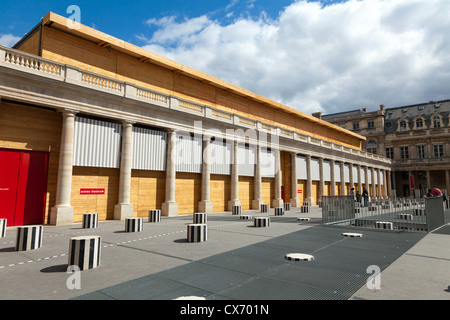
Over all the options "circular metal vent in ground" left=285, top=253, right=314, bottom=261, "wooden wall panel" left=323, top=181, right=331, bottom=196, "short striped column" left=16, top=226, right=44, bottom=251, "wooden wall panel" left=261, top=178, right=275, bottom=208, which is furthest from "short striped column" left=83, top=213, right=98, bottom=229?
"wooden wall panel" left=323, top=181, right=331, bottom=196

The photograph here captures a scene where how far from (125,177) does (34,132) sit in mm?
5836

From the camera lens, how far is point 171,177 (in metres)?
20.7

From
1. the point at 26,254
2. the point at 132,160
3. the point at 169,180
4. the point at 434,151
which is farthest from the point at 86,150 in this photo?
the point at 434,151

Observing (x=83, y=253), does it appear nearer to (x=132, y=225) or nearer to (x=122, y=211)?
(x=132, y=225)

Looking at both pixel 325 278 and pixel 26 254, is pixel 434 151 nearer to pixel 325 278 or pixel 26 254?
pixel 325 278

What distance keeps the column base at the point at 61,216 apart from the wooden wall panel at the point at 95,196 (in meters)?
1.15

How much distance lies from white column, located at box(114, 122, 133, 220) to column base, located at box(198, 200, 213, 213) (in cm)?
649

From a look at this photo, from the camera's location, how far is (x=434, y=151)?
2312 inches

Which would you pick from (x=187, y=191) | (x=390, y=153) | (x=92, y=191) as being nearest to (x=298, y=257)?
(x=92, y=191)

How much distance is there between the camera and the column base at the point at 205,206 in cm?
2279

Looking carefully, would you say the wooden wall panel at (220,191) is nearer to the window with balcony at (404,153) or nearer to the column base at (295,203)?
the column base at (295,203)

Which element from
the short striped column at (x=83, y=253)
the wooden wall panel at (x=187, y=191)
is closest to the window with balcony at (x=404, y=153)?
the wooden wall panel at (x=187, y=191)

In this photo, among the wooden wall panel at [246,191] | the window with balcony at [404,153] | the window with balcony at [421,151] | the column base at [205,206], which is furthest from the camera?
the window with balcony at [404,153]

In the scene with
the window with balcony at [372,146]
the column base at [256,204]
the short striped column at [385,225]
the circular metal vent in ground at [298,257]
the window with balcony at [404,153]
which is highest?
the window with balcony at [372,146]
